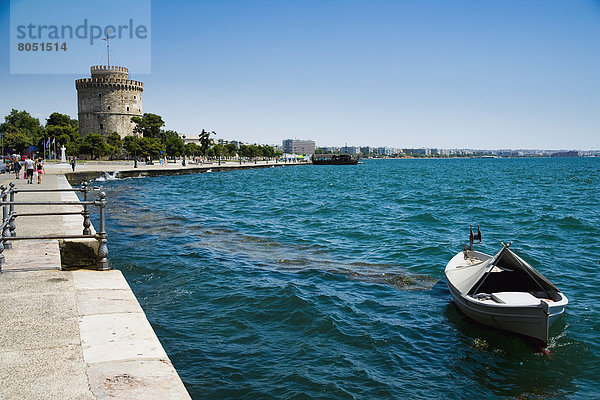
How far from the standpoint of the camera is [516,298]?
8.98 metres

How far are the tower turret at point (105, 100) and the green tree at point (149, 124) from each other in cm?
223

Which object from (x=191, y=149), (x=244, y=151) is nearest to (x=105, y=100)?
(x=191, y=149)

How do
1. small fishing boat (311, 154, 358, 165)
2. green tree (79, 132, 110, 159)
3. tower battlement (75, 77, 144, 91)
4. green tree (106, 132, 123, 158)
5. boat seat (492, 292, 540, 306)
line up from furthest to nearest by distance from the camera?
small fishing boat (311, 154, 358, 165) < tower battlement (75, 77, 144, 91) < green tree (106, 132, 123, 158) < green tree (79, 132, 110, 159) < boat seat (492, 292, 540, 306)

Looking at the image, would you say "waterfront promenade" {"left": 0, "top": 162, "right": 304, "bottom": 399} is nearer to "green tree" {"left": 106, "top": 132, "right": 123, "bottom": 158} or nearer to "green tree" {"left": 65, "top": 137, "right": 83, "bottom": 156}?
"green tree" {"left": 65, "top": 137, "right": 83, "bottom": 156}

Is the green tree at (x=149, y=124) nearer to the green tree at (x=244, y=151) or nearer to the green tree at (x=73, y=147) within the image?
the green tree at (x=73, y=147)

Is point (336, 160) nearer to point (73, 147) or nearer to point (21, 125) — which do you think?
point (21, 125)

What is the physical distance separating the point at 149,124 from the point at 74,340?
9542cm

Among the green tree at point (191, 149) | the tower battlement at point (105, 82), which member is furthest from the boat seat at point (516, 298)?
the green tree at point (191, 149)

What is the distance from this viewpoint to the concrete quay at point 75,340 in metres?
4.16

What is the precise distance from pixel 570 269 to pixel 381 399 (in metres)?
10.6

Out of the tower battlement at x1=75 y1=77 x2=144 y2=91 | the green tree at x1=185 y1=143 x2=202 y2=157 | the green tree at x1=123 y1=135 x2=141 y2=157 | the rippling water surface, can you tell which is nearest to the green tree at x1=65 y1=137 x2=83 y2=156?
the green tree at x1=123 y1=135 x2=141 y2=157

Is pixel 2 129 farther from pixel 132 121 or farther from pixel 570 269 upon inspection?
pixel 570 269

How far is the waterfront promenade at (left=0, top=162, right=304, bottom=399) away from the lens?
4.17m

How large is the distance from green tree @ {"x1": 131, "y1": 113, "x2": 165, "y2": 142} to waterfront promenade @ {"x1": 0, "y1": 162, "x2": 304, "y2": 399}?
296 feet
